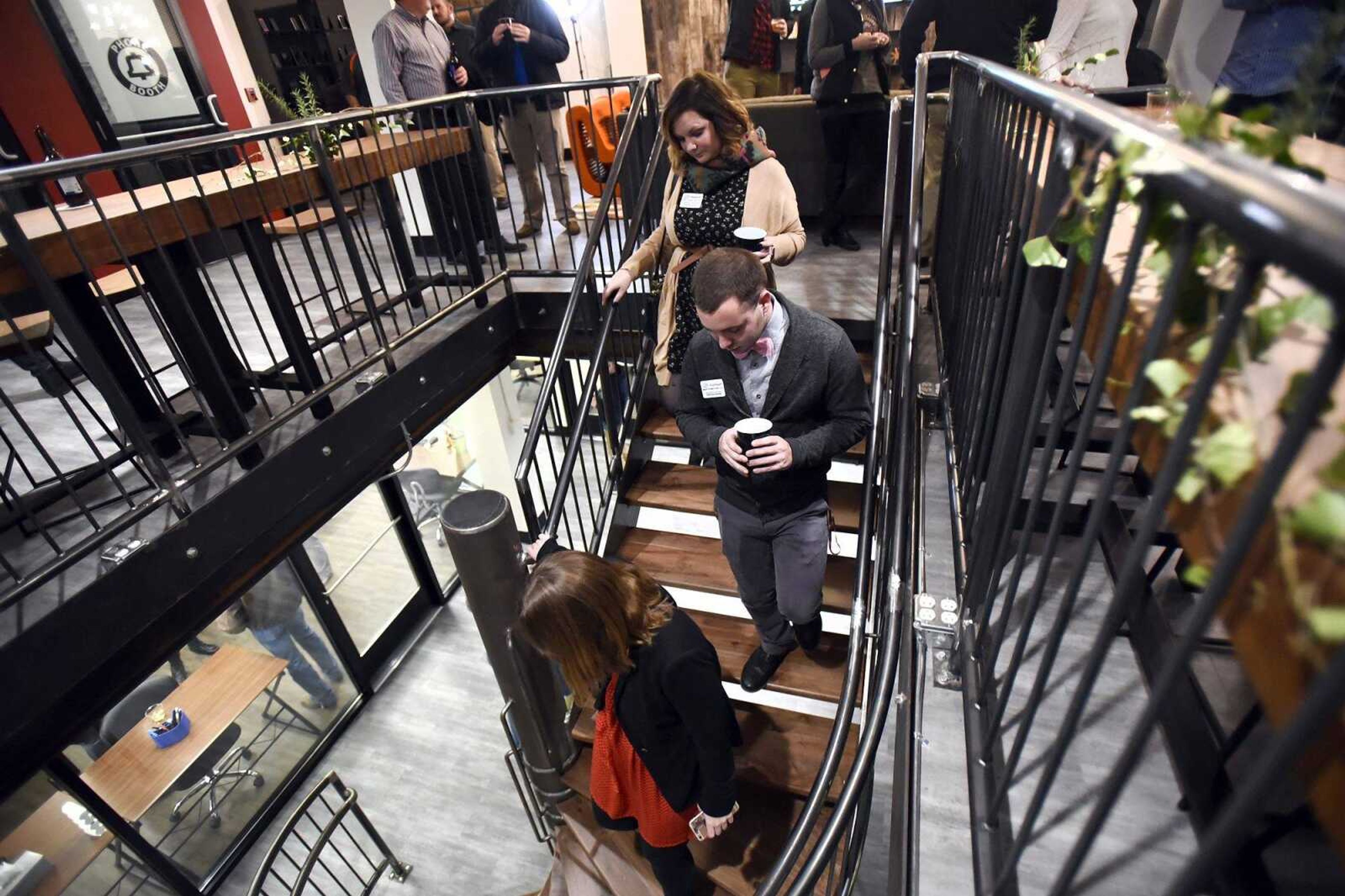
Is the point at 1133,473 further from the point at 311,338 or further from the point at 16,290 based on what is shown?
the point at 311,338

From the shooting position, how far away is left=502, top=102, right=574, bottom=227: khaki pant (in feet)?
16.6

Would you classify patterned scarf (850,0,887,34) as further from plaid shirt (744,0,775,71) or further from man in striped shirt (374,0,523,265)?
man in striped shirt (374,0,523,265)

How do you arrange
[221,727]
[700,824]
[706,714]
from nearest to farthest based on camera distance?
[706,714], [700,824], [221,727]

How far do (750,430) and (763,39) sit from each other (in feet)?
15.0

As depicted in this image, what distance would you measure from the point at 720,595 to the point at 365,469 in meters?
2.04

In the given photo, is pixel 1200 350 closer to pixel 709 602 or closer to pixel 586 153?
pixel 709 602

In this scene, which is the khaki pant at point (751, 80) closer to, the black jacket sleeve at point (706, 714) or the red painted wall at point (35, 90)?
the black jacket sleeve at point (706, 714)

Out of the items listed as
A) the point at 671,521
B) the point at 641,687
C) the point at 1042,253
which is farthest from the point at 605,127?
the point at 1042,253

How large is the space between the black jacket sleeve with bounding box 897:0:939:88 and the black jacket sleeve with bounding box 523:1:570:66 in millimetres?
2414

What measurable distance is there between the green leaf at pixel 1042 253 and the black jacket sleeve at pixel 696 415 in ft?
4.36

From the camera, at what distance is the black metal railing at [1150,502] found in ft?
1.57

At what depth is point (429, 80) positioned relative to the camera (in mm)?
4621

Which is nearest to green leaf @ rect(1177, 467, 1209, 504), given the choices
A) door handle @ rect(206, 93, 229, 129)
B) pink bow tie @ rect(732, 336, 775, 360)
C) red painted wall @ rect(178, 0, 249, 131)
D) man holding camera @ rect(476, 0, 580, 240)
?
pink bow tie @ rect(732, 336, 775, 360)

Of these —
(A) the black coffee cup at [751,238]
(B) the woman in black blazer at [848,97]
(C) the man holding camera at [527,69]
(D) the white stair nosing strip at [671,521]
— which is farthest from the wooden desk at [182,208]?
(B) the woman in black blazer at [848,97]
